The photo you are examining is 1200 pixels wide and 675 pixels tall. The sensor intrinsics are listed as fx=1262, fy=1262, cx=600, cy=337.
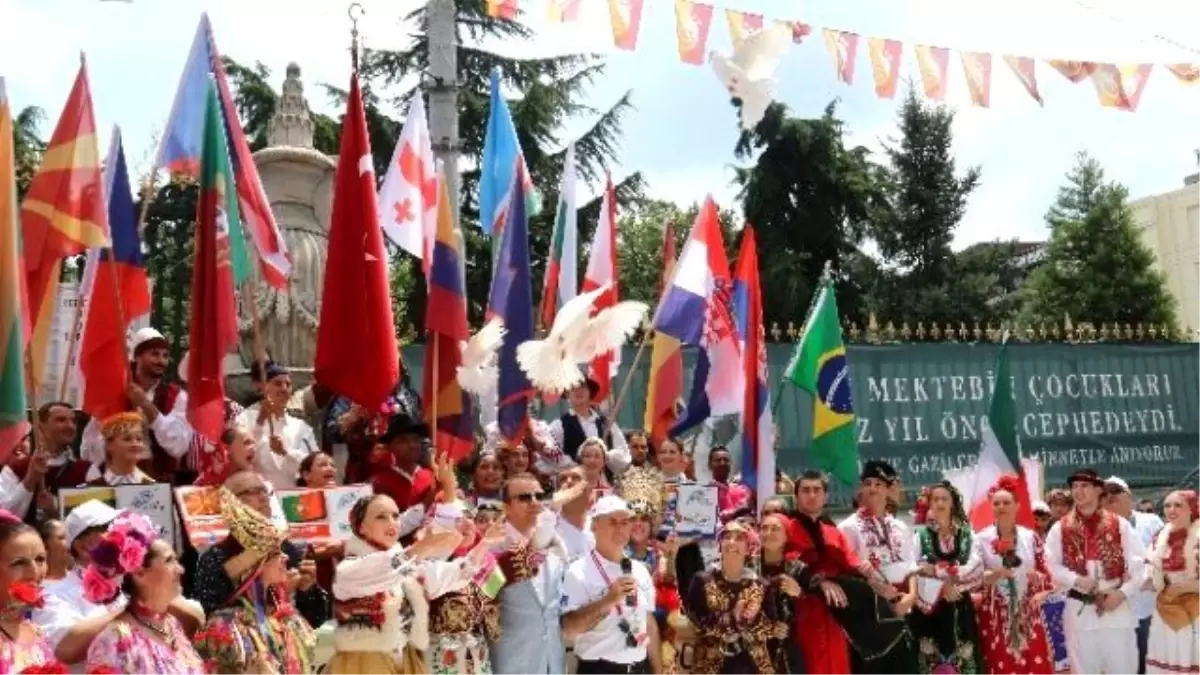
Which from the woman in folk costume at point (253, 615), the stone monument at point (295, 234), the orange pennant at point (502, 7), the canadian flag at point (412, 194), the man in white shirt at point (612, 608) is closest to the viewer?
the woman in folk costume at point (253, 615)

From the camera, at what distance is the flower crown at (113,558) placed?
4.05m

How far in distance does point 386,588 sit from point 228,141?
3.37 m

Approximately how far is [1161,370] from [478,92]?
12.6 meters

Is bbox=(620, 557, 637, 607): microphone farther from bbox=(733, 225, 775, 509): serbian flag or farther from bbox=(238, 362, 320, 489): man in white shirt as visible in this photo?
bbox=(733, 225, 775, 509): serbian flag

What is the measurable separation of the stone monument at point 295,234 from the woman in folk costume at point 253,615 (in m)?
4.24

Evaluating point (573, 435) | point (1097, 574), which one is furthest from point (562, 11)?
point (1097, 574)

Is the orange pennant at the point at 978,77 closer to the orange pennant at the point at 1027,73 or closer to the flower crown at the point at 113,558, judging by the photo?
the orange pennant at the point at 1027,73

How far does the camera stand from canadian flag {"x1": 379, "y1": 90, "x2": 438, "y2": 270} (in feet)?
27.3

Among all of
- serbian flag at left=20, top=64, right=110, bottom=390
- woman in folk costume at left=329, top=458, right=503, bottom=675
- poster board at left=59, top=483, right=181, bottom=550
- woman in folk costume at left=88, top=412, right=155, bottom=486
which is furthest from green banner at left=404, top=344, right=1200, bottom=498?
poster board at left=59, top=483, right=181, bottom=550

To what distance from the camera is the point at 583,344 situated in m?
6.56

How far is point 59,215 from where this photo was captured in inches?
257

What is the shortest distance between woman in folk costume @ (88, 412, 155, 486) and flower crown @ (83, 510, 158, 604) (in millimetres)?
1592

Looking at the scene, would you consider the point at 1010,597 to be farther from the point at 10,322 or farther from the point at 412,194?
the point at 10,322

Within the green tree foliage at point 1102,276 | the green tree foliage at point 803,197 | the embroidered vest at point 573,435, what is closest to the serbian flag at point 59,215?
the embroidered vest at point 573,435
